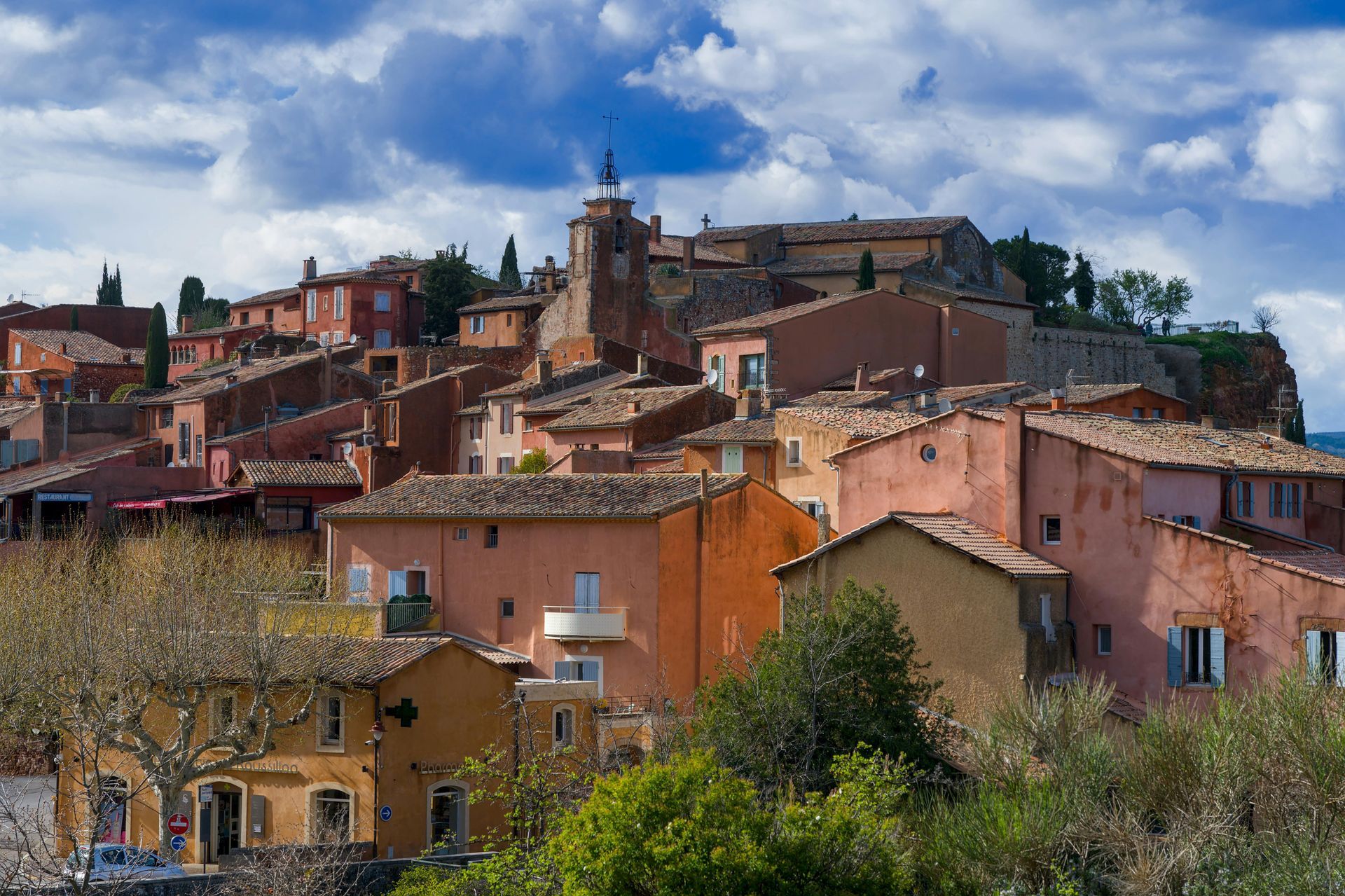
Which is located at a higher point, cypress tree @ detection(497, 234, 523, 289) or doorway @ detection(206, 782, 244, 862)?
cypress tree @ detection(497, 234, 523, 289)

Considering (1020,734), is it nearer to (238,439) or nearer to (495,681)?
(495,681)

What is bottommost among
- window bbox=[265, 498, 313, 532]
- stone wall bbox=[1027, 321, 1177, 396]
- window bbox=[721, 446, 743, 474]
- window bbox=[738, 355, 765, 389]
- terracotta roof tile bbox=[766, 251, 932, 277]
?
window bbox=[265, 498, 313, 532]

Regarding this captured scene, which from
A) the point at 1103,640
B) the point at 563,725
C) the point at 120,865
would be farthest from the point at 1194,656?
the point at 120,865

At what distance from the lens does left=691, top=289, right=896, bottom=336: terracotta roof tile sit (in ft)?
193

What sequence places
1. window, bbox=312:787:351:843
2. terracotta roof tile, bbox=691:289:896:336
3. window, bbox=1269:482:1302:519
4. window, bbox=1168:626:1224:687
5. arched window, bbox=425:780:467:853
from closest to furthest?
window, bbox=1168:626:1224:687 < window, bbox=312:787:351:843 < arched window, bbox=425:780:467:853 < window, bbox=1269:482:1302:519 < terracotta roof tile, bbox=691:289:896:336

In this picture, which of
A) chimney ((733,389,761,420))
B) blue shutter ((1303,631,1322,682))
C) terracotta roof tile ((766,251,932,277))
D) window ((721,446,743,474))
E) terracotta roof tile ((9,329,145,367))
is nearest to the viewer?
blue shutter ((1303,631,1322,682))

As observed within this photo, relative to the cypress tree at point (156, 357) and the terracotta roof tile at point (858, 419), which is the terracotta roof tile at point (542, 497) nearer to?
the terracotta roof tile at point (858, 419)

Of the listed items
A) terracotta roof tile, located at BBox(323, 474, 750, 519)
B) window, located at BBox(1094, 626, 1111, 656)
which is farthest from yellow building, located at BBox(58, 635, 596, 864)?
window, located at BBox(1094, 626, 1111, 656)

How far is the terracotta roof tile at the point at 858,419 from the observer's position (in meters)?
43.2

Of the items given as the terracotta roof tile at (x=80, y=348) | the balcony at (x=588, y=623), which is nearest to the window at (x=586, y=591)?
the balcony at (x=588, y=623)

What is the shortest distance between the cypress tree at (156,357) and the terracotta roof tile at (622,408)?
25189 mm

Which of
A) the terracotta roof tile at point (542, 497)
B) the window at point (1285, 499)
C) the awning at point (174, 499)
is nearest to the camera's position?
the window at point (1285, 499)

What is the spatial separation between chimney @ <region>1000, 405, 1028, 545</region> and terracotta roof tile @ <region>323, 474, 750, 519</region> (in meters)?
7.60

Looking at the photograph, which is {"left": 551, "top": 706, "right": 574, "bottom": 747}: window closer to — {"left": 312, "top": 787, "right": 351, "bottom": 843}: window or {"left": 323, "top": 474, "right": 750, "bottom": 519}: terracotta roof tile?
{"left": 312, "top": 787, "right": 351, "bottom": 843}: window
